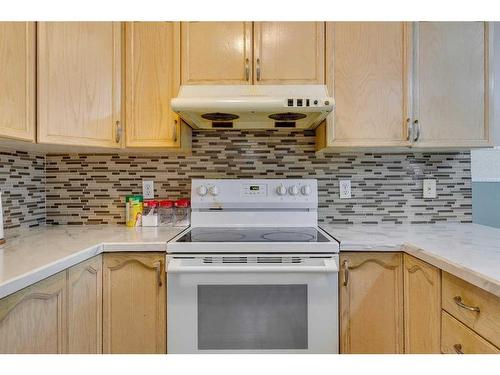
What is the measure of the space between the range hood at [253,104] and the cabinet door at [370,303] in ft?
2.35

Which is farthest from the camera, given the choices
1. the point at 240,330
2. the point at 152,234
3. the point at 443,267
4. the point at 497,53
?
the point at 497,53

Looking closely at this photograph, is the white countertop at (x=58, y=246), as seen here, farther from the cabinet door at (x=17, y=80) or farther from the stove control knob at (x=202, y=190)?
the cabinet door at (x=17, y=80)

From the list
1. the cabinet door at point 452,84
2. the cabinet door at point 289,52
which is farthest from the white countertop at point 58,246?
the cabinet door at point 452,84

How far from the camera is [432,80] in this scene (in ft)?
5.43

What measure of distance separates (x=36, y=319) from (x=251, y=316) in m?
0.78

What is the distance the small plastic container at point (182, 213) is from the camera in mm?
1870

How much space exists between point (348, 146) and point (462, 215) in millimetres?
921

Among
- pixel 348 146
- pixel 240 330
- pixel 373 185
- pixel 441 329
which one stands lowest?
pixel 240 330

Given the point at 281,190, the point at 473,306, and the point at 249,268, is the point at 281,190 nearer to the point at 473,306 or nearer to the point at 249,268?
the point at 249,268

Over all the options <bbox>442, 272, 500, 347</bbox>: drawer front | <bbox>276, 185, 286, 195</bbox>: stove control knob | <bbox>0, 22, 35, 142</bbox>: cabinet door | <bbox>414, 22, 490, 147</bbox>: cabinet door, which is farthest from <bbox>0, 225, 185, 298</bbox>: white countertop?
<bbox>414, 22, 490, 147</bbox>: cabinet door

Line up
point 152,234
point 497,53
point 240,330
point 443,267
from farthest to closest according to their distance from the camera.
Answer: point 497,53
point 152,234
point 240,330
point 443,267

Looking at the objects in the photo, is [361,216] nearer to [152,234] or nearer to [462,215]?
[462,215]

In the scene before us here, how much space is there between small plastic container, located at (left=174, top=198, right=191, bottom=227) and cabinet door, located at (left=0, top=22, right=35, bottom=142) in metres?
0.79

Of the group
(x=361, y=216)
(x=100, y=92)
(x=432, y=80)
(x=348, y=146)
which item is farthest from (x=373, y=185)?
(x=100, y=92)
